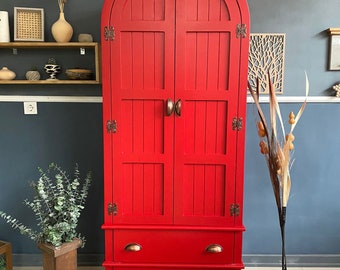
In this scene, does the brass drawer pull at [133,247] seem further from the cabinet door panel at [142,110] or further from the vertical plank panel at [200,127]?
the vertical plank panel at [200,127]

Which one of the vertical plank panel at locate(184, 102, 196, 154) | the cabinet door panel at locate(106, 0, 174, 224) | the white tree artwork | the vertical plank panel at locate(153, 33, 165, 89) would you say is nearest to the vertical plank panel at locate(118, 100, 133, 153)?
the cabinet door panel at locate(106, 0, 174, 224)

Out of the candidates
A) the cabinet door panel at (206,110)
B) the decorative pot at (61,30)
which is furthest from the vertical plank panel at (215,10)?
the decorative pot at (61,30)

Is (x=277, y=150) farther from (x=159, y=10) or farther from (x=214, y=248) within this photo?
(x=159, y=10)

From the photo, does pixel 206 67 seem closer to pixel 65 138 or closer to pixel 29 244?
pixel 65 138

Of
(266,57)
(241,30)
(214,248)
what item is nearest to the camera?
(241,30)

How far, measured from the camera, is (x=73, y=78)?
7.27ft

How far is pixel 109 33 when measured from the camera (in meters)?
1.82

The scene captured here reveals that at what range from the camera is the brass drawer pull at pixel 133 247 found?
1908mm

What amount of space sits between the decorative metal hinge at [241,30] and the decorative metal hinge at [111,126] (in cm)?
91

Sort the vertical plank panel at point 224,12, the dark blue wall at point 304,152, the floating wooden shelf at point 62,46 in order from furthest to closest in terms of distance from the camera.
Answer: the dark blue wall at point 304,152 → the floating wooden shelf at point 62,46 → the vertical plank panel at point 224,12

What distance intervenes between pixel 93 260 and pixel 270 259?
1.46m

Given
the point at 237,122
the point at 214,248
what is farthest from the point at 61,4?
the point at 214,248

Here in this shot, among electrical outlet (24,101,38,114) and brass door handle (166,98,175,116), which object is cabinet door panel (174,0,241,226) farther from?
electrical outlet (24,101,38,114)

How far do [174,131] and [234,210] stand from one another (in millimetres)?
634
